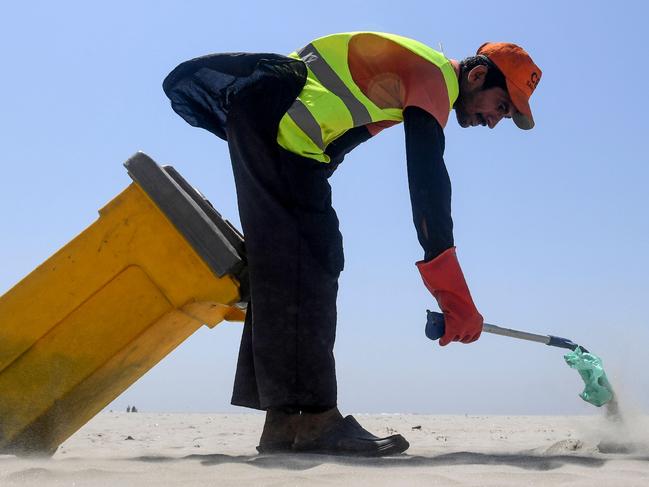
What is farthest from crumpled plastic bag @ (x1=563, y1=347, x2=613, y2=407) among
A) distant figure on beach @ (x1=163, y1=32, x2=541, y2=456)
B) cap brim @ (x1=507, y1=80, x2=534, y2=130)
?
cap brim @ (x1=507, y1=80, x2=534, y2=130)

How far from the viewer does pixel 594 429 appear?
3.29 metres

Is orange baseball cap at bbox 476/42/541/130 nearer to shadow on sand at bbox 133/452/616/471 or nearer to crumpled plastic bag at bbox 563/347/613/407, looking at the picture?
crumpled plastic bag at bbox 563/347/613/407

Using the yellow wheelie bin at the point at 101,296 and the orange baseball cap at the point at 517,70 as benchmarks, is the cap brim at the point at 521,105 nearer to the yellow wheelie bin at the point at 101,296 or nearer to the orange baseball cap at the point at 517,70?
the orange baseball cap at the point at 517,70

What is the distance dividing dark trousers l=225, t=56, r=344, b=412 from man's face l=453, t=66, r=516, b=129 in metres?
0.59

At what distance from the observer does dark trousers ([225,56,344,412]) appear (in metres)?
2.55

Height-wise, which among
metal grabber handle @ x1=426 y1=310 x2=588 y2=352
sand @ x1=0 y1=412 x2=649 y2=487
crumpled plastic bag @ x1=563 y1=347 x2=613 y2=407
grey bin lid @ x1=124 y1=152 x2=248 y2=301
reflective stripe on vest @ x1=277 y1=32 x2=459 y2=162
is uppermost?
reflective stripe on vest @ x1=277 y1=32 x2=459 y2=162

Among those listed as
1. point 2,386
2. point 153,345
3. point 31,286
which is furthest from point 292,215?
point 2,386

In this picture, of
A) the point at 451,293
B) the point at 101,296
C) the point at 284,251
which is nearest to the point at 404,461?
the point at 451,293

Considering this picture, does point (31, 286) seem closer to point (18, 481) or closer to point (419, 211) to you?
point (18, 481)

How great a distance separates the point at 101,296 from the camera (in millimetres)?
2545

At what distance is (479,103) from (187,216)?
3.73 ft

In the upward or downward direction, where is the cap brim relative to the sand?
upward

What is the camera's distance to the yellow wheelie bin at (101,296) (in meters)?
2.51

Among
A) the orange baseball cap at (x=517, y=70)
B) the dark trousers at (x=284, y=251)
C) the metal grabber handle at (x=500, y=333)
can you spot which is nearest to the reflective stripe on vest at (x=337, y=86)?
the dark trousers at (x=284, y=251)
